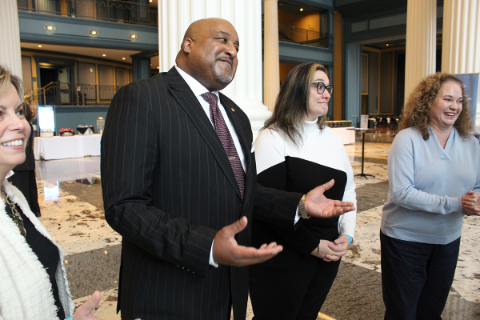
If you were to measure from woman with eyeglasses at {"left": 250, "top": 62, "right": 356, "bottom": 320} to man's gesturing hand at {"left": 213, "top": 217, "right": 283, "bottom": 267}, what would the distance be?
0.73m

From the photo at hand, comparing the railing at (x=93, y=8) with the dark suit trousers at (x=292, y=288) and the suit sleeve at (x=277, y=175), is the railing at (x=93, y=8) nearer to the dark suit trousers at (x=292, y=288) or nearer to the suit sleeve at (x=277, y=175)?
the suit sleeve at (x=277, y=175)

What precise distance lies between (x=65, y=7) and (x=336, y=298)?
22.4 meters

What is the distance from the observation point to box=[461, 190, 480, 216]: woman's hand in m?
1.89

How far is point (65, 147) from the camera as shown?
10984 millimetres

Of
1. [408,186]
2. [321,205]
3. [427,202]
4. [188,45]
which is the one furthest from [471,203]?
[188,45]

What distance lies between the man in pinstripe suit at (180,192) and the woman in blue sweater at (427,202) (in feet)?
3.34

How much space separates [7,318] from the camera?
1.04 metres

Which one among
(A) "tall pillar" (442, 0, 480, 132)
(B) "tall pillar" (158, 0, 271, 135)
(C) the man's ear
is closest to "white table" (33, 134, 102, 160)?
A: (B) "tall pillar" (158, 0, 271, 135)

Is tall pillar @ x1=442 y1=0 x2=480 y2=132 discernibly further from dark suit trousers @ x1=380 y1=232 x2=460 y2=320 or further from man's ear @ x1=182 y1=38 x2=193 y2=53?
man's ear @ x1=182 y1=38 x2=193 y2=53

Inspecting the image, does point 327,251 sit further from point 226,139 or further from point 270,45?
point 270,45

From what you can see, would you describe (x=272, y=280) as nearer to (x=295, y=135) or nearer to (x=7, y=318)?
(x=295, y=135)

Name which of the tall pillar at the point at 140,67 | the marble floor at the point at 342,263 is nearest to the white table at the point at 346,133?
the marble floor at the point at 342,263

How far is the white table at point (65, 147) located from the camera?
10672 mm

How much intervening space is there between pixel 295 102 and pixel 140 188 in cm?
110
